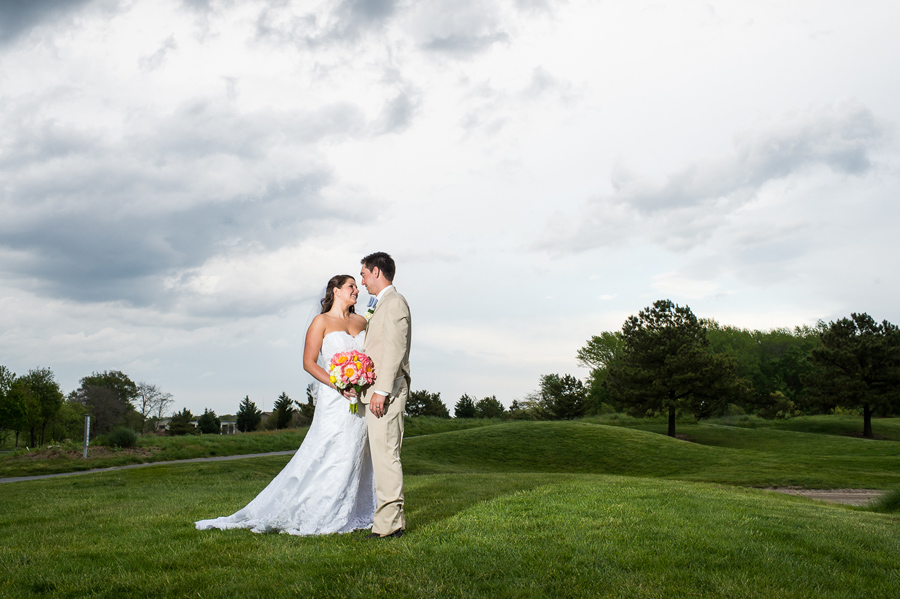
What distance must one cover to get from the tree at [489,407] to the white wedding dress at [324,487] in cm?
5712

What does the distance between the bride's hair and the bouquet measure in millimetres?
1260

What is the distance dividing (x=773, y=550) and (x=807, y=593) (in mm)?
1301

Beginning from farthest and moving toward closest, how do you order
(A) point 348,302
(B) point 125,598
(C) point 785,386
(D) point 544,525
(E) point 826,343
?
(C) point 785,386, (E) point 826,343, (A) point 348,302, (D) point 544,525, (B) point 125,598

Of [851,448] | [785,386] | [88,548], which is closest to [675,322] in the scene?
[851,448]

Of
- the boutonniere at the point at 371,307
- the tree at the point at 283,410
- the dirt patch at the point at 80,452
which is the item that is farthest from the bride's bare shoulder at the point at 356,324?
the tree at the point at 283,410

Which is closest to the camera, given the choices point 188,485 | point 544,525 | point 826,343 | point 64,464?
point 544,525

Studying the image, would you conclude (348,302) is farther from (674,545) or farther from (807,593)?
(807,593)

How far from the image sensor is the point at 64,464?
23.1 metres

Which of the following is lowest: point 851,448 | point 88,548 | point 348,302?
point 851,448

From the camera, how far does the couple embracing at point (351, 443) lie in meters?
5.88

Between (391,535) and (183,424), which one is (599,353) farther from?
(391,535)

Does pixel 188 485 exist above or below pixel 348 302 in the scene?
below

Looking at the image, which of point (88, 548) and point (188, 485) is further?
point (188, 485)

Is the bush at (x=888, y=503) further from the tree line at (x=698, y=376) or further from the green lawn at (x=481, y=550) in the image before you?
the tree line at (x=698, y=376)
